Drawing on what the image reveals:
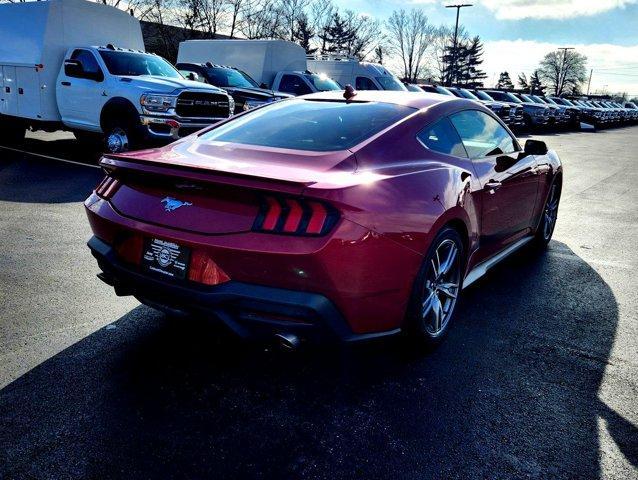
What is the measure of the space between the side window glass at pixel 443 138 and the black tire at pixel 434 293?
1.86 ft

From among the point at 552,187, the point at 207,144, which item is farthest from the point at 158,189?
the point at 552,187

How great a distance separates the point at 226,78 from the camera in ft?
45.7

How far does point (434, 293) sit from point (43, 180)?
7.12 meters

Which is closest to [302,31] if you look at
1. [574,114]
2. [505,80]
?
[574,114]

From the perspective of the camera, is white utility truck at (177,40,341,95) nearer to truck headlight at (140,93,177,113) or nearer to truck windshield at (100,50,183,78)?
truck windshield at (100,50,183,78)

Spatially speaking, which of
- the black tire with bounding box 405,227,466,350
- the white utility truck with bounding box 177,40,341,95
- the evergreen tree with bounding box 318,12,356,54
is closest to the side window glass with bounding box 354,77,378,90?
the white utility truck with bounding box 177,40,341,95

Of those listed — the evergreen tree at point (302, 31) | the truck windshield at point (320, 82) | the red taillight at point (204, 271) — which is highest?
the evergreen tree at point (302, 31)

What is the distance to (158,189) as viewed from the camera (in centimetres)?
264

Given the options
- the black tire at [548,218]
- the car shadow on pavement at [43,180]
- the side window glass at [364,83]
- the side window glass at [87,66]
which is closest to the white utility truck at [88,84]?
the side window glass at [87,66]

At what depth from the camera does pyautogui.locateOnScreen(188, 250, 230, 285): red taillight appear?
7.86 feet

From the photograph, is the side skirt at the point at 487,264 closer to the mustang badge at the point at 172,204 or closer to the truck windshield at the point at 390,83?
the mustang badge at the point at 172,204

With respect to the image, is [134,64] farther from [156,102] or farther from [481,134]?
[481,134]

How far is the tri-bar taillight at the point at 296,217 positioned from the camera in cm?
227

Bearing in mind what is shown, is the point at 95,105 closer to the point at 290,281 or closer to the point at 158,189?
the point at 158,189
